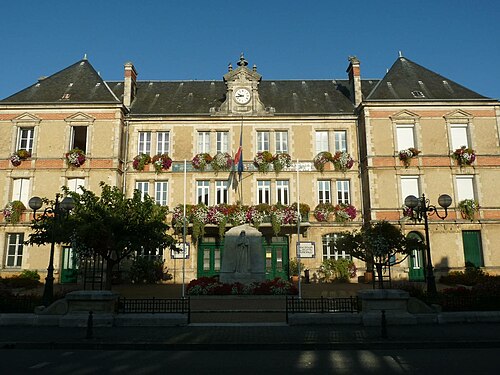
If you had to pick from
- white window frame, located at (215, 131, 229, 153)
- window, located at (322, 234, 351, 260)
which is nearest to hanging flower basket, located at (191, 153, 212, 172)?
white window frame, located at (215, 131, 229, 153)

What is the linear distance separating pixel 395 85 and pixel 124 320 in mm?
22330

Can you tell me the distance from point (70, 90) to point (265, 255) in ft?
54.3

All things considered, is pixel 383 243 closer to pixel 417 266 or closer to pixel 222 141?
pixel 417 266

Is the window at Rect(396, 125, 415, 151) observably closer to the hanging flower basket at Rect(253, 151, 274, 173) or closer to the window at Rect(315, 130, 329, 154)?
the window at Rect(315, 130, 329, 154)

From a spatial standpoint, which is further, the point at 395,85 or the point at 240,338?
the point at 395,85

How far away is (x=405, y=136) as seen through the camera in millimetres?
24547

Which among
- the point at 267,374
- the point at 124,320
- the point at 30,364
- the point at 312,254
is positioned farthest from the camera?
the point at 312,254

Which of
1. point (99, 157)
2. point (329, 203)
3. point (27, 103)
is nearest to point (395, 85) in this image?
point (329, 203)

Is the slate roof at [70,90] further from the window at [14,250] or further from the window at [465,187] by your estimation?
the window at [465,187]

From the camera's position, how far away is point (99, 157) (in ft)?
79.2

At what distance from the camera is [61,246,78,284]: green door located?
75.8 feet

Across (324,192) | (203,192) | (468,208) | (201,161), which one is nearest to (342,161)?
→ (324,192)

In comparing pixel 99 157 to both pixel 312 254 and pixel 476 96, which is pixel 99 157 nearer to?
pixel 312 254

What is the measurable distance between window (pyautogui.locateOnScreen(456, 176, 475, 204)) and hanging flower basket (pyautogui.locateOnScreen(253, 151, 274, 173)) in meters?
11.3
